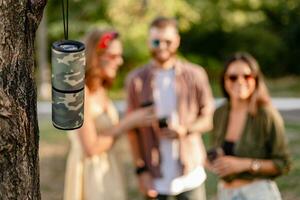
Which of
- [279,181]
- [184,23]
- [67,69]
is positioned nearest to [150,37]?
[67,69]

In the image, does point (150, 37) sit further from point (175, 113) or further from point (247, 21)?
point (247, 21)

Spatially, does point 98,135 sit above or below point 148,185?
above

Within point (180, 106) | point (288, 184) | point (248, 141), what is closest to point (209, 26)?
point (288, 184)

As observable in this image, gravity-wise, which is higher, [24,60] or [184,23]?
[24,60]

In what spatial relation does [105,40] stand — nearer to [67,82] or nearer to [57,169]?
[67,82]

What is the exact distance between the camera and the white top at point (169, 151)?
4.46 m

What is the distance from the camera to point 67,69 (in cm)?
288

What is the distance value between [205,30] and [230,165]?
22826 mm

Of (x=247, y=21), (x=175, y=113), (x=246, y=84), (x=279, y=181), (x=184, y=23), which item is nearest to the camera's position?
(x=246, y=84)

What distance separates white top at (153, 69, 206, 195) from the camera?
4.46 metres

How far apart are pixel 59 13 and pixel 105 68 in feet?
72.0

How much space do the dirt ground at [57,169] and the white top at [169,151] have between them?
2.72 metres

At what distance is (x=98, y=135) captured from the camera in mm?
4199

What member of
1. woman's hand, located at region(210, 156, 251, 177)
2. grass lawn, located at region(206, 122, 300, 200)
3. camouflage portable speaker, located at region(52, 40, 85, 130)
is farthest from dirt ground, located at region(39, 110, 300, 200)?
camouflage portable speaker, located at region(52, 40, 85, 130)
